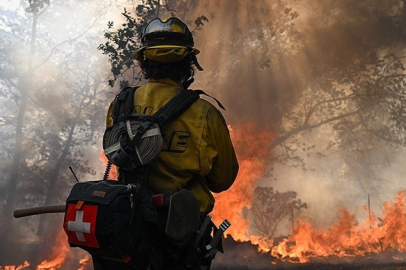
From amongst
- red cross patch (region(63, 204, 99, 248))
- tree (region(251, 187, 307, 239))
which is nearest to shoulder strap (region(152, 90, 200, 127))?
red cross patch (region(63, 204, 99, 248))

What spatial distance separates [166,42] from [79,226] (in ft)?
4.11

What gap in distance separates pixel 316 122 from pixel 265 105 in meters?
2.49

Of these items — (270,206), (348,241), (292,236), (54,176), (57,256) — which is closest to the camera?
(292,236)

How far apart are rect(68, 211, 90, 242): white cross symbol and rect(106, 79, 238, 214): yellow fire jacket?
47 centimetres

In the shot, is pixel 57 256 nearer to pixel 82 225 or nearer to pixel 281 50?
pixel 281 50

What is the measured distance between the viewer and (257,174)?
12.9 meters

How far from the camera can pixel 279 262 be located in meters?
9.05

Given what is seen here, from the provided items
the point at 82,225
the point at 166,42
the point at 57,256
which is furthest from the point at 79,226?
the point at 57,256

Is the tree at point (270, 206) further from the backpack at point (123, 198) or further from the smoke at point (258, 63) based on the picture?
the backpack at point (123, 198)

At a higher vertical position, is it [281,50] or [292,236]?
[281,50]

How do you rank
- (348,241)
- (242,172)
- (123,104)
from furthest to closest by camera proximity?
(242,172) < (348,241) < (123,104)

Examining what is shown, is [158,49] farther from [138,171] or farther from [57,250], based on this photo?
[57,250]

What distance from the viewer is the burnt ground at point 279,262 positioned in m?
8.22

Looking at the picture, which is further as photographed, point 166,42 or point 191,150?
point 166,42
